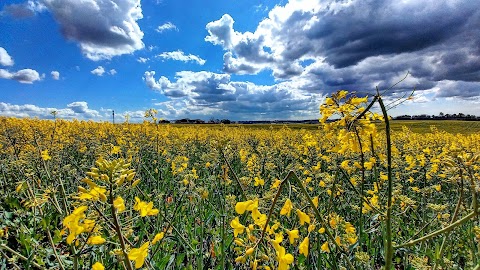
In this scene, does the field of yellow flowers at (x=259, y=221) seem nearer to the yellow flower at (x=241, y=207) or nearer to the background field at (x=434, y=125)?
the yellow flower at (x=241, y=207)

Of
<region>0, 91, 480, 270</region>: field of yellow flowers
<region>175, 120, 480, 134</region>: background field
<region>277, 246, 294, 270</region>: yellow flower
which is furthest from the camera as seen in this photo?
<region>175, 120, 480, 134</region>: background field

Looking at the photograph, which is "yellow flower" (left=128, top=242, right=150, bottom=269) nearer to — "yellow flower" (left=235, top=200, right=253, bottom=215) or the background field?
"yellow flower" (left=235, top=200, right=253, bottom=215)

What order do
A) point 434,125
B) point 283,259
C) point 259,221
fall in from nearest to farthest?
point 283,259
point 259,221
point 434,125

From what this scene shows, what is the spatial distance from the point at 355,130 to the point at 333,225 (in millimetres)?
975

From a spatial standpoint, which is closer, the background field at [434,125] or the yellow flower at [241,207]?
the yellow flower at [241,207]

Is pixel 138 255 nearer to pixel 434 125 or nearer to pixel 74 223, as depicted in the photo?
pixel 74 223

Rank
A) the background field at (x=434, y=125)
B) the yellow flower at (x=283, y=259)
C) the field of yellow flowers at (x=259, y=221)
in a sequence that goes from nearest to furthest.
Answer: the yellow flower at (x=283, y=259)
the field of yellow flowers at (x=259, y=221)
the background field at (x=434, y=125)

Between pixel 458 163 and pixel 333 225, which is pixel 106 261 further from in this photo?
pixel 458 163

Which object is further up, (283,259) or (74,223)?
(74,223)

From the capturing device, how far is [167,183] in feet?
24.2

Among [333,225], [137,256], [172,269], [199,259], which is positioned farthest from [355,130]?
[172,269]

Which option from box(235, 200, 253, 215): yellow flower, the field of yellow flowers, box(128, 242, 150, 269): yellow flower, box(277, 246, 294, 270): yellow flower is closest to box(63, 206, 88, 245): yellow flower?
the field of yellow flowers

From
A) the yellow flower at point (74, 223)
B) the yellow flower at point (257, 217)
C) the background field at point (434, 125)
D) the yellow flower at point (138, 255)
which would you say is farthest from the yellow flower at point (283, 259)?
the background field at point (434, 125)

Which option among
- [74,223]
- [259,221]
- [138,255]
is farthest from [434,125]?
[74,223]
